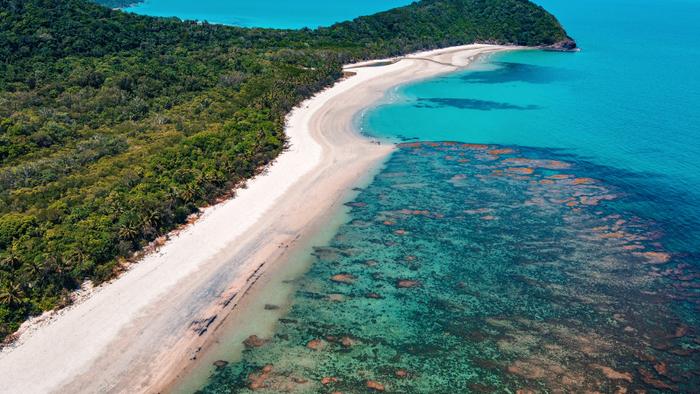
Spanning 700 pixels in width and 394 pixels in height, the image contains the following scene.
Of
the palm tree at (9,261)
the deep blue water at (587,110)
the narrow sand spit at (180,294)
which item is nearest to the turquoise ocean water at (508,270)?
the deep blue water at (587,110)

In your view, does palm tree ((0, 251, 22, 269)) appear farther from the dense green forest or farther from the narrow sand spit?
the narrow sand spit

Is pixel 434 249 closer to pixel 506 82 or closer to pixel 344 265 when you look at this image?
pixel 344 265

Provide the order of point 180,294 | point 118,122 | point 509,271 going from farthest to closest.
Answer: point 118,122
point 509,271
point 180,294

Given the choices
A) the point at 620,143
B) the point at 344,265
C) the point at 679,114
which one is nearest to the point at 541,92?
the point at 679,114

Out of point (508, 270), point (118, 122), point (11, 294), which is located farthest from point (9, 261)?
point (508, 270)

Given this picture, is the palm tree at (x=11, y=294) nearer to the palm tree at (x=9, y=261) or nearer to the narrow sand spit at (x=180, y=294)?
the narrow sand spit at (x=180, y=294)

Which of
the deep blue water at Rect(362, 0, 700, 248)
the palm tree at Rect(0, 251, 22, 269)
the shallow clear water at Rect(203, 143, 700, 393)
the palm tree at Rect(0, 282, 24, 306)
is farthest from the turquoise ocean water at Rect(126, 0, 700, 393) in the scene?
the palm tree at Rect(0, 251, 22, 269)

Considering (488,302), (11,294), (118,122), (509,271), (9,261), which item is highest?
(118,122)

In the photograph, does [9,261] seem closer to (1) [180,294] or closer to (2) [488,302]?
(1) [180,294]
